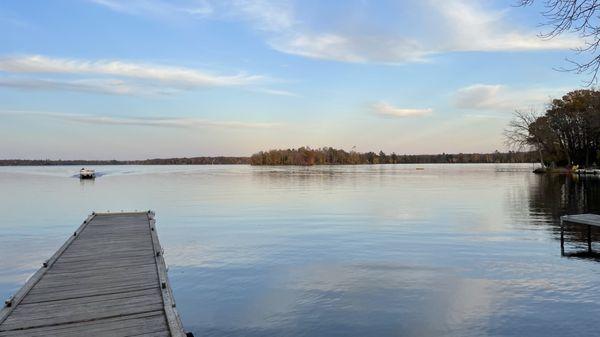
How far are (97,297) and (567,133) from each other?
302 ft

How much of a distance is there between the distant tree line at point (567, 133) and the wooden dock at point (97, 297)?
7869cm

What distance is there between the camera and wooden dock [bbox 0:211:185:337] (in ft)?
23.9

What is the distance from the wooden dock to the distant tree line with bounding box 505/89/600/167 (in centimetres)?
7869

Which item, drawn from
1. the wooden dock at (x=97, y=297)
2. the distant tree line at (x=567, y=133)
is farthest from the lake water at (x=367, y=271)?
the distant tree line at (x=567, y=133)

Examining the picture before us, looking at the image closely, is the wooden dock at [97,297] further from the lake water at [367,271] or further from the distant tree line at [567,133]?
the distant tree line at [567,133]

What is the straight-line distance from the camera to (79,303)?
8492mm

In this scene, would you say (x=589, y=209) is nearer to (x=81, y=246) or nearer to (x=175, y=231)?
(x=175, y=231)

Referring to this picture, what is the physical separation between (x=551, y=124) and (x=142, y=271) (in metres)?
90.2

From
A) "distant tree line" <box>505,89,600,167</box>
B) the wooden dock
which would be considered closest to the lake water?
the wooden dock

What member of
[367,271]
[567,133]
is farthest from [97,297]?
[567,133]

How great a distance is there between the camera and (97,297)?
8844mm

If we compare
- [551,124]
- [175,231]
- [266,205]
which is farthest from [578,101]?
[175,231]

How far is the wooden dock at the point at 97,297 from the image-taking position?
7277 mm

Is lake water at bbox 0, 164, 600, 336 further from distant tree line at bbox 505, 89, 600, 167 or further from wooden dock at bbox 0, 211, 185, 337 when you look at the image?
distant tree line at bbox 505, 89, 600, 167
